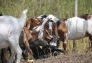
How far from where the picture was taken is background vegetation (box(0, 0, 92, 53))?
11.6 metres

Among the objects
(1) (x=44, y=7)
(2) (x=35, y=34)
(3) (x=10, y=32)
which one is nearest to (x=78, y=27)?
(2) (x=35, y=34)

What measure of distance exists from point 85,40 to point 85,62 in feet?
13.7

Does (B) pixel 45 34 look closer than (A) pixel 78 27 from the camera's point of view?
Yes

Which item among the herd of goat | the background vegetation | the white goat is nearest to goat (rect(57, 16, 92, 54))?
the herd of goat

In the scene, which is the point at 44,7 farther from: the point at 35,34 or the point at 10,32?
the point at 10,32

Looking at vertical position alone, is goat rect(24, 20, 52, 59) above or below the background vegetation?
below

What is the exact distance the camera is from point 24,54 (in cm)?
822

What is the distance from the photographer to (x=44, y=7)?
40.3 feet

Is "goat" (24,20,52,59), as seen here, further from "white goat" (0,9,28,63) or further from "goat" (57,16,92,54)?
"white goat" (0,9,28,63)

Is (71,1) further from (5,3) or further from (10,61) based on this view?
(10,61)

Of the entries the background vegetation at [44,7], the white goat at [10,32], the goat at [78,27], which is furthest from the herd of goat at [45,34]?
the background vegetation at [44,7]

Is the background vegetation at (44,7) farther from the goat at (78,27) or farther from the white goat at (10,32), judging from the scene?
the white goat at (10,32)

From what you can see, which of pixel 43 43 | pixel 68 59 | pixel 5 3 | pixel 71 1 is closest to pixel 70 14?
pixel 71 1

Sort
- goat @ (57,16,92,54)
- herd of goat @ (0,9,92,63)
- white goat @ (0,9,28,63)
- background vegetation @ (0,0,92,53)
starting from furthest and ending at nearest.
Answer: background vegetation @ (0,0,92,53) → goat @ (57,16,92,54) → herd of goat @ (0,9,92,63) → white goat @ (0,9,28,63)
